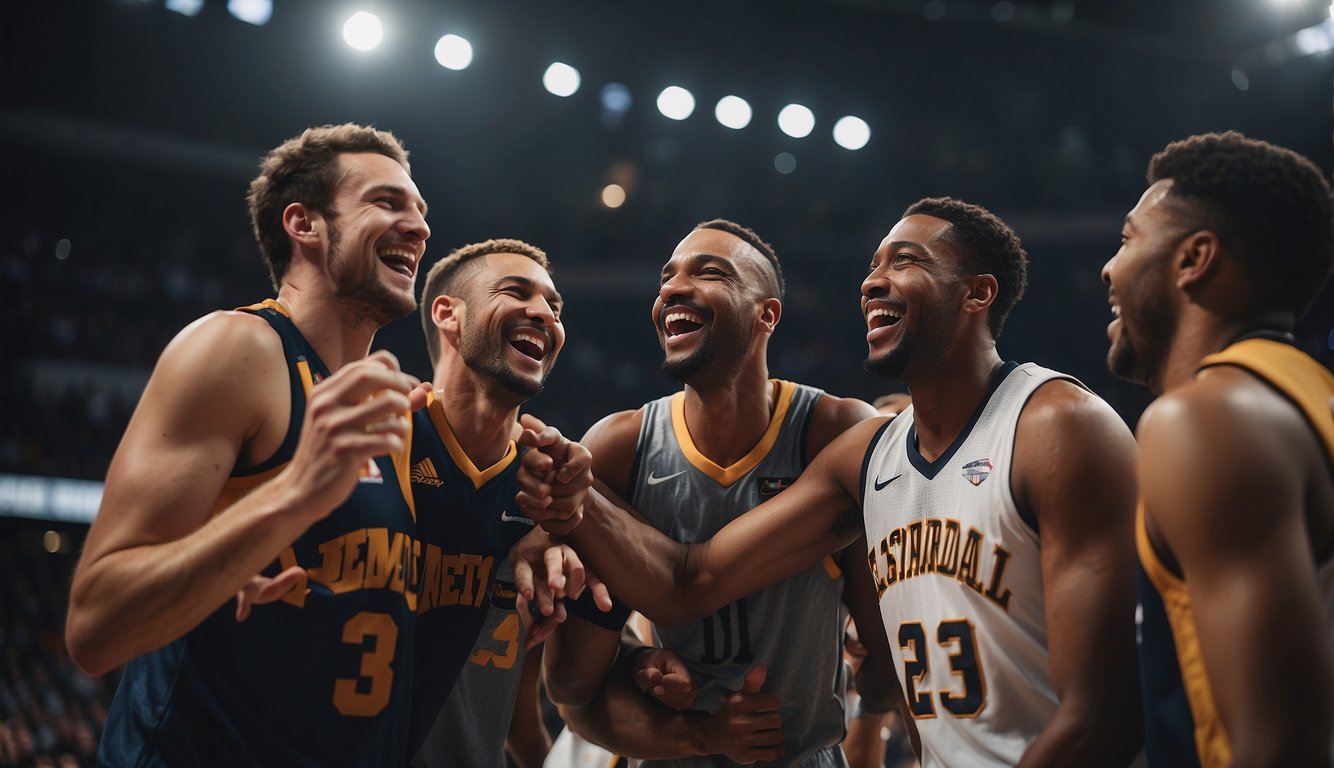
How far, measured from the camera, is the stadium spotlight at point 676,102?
52.7 feet

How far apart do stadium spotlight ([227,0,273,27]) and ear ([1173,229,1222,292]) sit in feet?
45.6

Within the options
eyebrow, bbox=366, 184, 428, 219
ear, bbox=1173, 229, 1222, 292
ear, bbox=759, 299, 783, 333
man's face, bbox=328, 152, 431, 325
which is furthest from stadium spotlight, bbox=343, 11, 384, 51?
ear, bbox=1173, 229, 1222, 292

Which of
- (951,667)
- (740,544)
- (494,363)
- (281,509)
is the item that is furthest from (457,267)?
(951,667)

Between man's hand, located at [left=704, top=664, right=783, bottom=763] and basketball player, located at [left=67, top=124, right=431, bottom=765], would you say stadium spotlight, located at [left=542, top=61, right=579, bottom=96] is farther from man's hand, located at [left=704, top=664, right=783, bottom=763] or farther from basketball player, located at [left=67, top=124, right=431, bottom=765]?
man's hand, located at [left=704, top=664, right=783, bottom=763]

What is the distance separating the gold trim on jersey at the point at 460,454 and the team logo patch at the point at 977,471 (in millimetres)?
1520

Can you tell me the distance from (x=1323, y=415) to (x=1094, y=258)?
647 inches

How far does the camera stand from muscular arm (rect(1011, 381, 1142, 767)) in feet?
8.28

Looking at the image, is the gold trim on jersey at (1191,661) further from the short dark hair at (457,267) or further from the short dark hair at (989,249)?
the short dark hair at (457,267)

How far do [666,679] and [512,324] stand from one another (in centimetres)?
139

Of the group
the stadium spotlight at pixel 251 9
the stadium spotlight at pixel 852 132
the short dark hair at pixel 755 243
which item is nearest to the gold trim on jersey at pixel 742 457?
the short dark hair at pixel 755 243

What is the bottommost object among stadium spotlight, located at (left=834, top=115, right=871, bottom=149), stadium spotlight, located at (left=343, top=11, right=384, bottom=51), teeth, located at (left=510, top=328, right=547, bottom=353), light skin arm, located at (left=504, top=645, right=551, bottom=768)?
light skin arm, located at (left=504, top=645, right=551, bottom=768)

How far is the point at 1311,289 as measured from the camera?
7.67 ft

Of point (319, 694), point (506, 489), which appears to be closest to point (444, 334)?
point (506, 489)

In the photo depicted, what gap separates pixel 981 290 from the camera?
3389 millimetres
